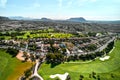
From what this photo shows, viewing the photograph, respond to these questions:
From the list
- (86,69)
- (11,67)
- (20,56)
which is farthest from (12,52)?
(86,69)

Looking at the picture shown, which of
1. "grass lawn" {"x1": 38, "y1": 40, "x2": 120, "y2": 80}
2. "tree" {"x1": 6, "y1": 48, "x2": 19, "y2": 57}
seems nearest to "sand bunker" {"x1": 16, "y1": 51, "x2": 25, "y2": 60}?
"tree" {"x1": 6, "y1": 48, "x2": 19, "y2": 57}

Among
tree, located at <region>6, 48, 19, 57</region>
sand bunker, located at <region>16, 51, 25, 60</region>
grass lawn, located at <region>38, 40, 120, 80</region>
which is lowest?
grass lawn, located at <region>38, 40, 120, 80</region>

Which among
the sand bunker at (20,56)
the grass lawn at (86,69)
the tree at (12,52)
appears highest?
the tree at (12,52)

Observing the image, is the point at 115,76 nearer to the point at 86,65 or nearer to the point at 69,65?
the point at 86,65

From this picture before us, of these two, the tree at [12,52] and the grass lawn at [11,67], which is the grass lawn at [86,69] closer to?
the grass lawn at [11,67]

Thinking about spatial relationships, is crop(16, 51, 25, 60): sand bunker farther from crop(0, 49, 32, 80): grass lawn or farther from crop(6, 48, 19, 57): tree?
crop(0, 49, 32, 80): grass lawn

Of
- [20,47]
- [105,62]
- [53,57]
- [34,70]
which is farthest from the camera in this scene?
[20,47]

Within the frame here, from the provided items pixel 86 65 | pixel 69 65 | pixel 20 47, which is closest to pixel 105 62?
pixel 86 65

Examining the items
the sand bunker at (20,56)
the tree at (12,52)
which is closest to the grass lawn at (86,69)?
the sand bunker at (20,56)
